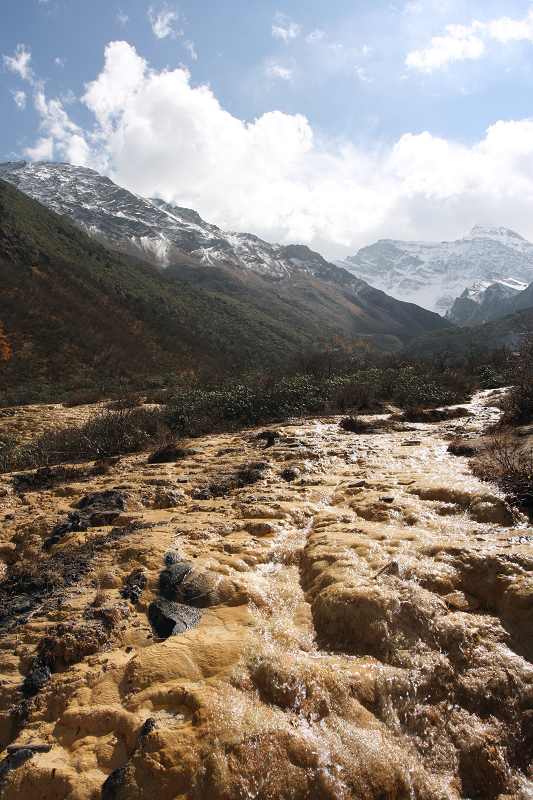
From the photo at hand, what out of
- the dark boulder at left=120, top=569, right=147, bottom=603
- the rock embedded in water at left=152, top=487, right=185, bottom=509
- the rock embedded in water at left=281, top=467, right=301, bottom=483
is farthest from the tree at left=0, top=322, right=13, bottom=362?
the dark boulder at left=120, top=569, right=147, bottom=603

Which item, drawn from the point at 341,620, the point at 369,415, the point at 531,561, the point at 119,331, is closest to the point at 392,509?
the point at 531,561

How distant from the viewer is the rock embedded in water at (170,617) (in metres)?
4.26

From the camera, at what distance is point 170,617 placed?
4414 millimetres

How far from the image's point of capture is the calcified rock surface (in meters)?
3.01

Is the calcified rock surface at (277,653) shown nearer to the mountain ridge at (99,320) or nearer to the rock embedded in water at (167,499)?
the rock embedded in water at (167,499)

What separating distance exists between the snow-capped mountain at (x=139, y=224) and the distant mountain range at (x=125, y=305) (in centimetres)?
64

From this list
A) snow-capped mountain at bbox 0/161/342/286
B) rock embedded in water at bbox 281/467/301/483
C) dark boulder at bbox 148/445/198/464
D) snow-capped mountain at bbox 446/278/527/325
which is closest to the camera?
rock embedded in water at bbox 281/467/301/483

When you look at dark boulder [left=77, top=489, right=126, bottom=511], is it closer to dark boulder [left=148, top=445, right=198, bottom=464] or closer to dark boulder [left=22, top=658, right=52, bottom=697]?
dark boulder [left=148, top=445, right=198, bottom=464]

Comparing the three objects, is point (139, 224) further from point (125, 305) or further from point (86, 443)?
point (86, 443)

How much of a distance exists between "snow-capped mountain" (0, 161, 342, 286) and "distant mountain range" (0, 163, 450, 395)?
0.64 meters

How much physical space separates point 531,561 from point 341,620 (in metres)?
2.18

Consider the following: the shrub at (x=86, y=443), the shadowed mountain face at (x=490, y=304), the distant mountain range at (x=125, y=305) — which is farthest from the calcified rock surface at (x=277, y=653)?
the shadowed mountain face at (x=490, y=304)

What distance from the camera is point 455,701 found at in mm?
3605

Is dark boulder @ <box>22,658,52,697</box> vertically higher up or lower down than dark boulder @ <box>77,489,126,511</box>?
lower down
